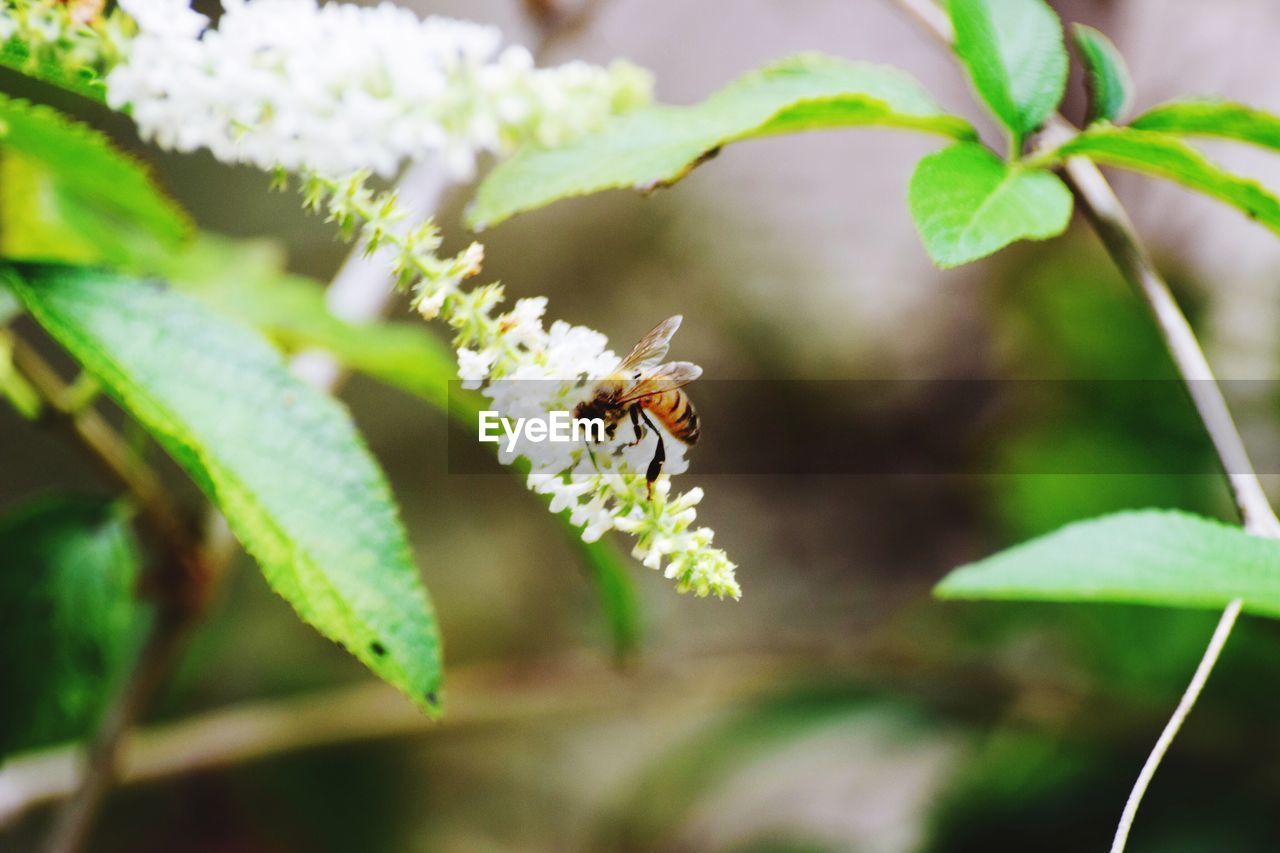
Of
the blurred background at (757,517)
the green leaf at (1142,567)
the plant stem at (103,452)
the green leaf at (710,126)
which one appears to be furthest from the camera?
the blurred background at (757,517)

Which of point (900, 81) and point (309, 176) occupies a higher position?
point (900, 81)

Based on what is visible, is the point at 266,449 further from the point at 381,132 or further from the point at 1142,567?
the point at 1142,567

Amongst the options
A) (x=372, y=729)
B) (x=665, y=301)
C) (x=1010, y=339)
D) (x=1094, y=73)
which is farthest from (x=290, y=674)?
(x=1094, y=73)

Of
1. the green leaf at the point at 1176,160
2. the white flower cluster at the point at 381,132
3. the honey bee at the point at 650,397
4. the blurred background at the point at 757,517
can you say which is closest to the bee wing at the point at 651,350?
the honey bee at the point at 650,397

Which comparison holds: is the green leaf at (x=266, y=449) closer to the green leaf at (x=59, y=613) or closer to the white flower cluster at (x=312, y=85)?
the white flower cluster at (x=312, y=85)

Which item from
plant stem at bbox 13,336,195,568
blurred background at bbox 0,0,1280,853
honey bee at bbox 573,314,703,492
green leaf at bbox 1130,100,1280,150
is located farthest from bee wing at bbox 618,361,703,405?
blurred background at bbox 0,0,1280,853

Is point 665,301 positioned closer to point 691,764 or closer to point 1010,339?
point 1010,339
